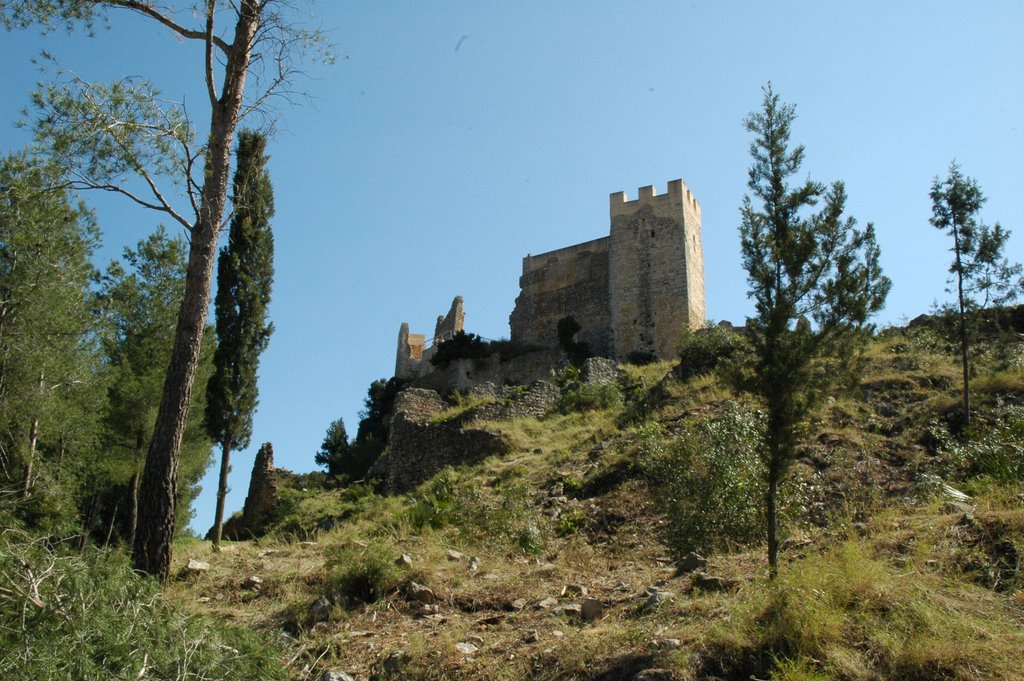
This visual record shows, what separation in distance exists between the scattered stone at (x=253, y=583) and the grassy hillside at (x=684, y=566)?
26 millimetres

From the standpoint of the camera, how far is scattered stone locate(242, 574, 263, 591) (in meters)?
8.56

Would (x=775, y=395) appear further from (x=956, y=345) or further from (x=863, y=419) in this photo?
(x=956, y=345)

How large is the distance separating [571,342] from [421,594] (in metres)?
25.8

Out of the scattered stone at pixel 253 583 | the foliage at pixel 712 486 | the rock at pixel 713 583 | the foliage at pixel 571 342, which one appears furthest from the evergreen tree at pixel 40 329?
the foliage at pixel 571 342

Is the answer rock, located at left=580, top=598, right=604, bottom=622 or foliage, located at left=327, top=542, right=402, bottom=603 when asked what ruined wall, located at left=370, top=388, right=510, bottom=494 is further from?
rock, located at left=580, top=598, right=604, bottom=622

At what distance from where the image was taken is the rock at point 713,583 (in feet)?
23.8

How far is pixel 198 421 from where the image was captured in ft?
55.8

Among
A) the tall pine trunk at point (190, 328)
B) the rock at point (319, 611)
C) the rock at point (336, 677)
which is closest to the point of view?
the rock at point (336, 677)

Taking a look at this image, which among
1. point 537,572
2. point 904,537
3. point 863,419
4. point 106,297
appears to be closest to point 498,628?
point 537,572

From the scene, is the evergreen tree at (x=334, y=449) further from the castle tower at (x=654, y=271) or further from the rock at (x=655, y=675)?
the rock at (x=655, y=675)

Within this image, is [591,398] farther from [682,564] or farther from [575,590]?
[575,590]

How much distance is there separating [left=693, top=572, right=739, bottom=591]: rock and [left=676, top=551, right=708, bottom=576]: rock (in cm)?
55

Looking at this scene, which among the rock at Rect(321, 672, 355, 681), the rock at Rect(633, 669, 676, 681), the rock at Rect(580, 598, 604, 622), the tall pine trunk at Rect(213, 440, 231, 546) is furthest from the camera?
the tall pine trunk at Rect(213, 440, 231, 546)

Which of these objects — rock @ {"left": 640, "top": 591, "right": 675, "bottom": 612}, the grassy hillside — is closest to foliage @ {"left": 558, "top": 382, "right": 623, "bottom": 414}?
the grassy hillside
